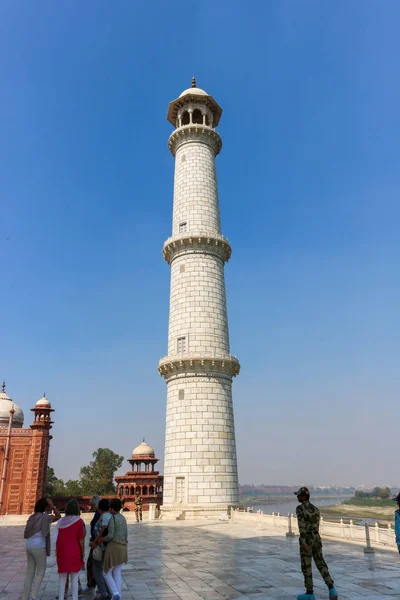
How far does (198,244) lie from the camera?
28.9m

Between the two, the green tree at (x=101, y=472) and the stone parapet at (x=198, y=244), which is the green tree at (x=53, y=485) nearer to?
the green tree at (x=101, y=472)

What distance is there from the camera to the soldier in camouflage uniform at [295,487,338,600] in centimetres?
745

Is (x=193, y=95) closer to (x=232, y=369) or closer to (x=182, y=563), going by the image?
(x=232, y=369)

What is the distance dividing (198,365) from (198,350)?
2.97ft

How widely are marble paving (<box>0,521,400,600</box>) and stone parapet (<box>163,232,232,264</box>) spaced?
682 inches

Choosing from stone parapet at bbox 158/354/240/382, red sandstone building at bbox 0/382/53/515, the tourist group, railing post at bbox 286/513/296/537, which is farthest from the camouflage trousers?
red sandstone building at bbox 0/382/53/515

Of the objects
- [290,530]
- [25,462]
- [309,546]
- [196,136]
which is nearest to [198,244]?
[196,136]

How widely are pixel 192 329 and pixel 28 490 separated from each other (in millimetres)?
18651

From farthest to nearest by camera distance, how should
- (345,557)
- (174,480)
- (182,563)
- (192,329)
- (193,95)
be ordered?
(193,95), (192,329), (174,480), (345,557), (182,563)

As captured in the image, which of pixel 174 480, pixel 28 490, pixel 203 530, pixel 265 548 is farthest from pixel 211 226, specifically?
pixel 28 490

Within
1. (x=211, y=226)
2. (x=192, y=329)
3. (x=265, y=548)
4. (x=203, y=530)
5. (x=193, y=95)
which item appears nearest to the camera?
(x=265, y=548)

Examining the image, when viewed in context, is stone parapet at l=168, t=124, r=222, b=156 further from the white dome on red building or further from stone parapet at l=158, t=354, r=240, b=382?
the white dome on red building

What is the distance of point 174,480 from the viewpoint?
2492 cm

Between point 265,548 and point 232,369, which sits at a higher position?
point 232,369
